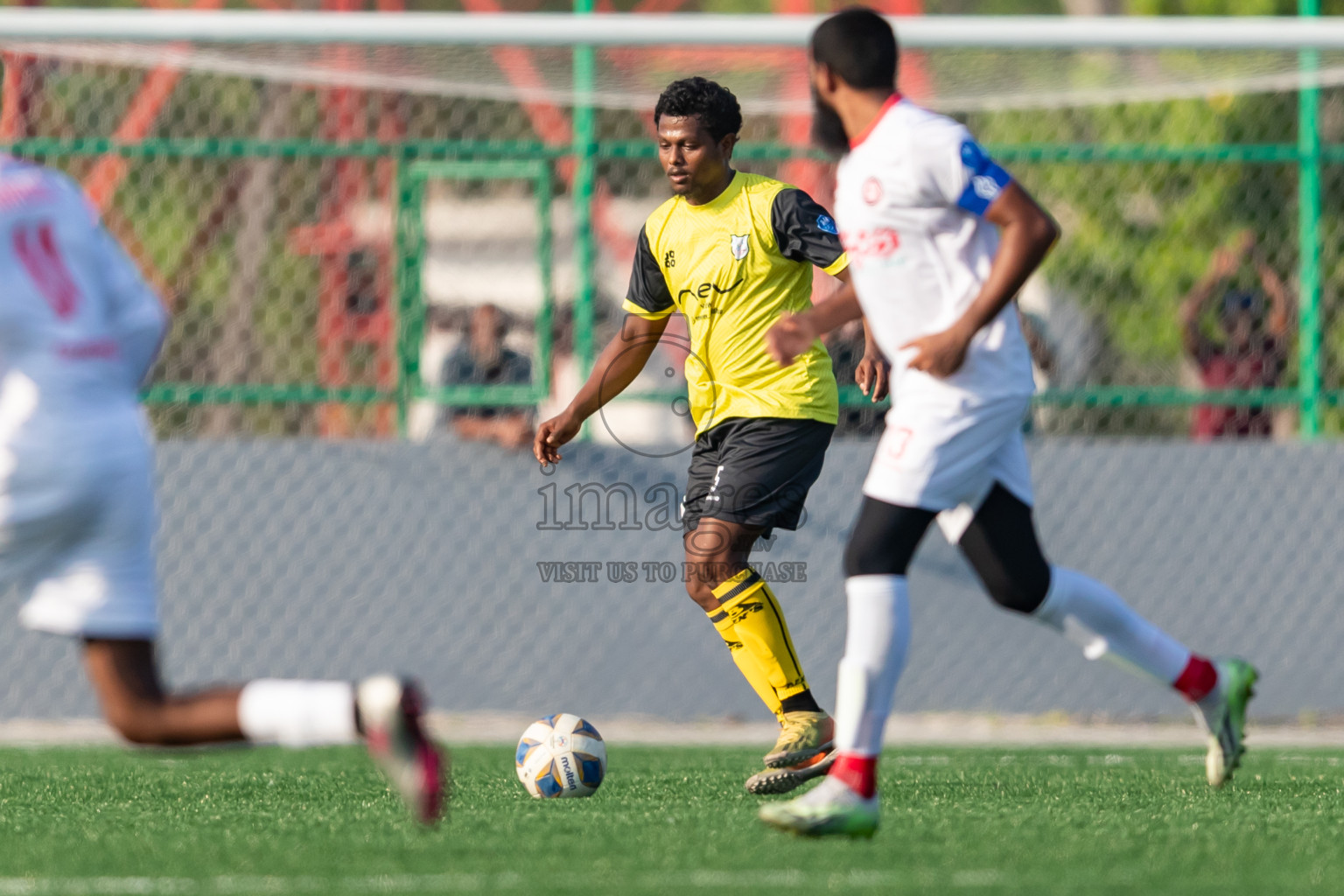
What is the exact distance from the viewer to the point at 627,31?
308 inches

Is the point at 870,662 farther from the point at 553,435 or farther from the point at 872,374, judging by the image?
the point at 553,435

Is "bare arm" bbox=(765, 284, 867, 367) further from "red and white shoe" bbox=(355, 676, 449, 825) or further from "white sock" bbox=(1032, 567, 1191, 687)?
"red and white shoe" bbox=(355, 676, 449, 825)

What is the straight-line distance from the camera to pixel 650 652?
829cm

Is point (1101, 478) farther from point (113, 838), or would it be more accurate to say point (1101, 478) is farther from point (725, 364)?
point (113, 838)

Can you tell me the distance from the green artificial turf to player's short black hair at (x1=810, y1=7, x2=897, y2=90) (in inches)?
72.0

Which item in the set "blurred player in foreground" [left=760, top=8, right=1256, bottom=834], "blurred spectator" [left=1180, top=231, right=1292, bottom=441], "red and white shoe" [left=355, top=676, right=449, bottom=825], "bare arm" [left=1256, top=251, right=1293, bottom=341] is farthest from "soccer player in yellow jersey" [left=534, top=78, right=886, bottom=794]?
"bare arm" [left=1256, top=251, right=1293, bottom=341]

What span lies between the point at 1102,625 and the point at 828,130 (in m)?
1.42

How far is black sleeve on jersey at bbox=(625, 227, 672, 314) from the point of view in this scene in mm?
5840

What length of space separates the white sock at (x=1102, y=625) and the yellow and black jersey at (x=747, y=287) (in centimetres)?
132

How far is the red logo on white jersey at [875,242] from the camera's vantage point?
4.33 m

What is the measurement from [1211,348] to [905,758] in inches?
115

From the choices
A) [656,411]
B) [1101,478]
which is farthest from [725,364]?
[1101,478]

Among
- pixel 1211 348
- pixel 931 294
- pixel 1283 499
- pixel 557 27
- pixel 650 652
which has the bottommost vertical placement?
pixel 650 652

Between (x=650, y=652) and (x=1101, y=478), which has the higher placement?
(x=1101, y=478)
